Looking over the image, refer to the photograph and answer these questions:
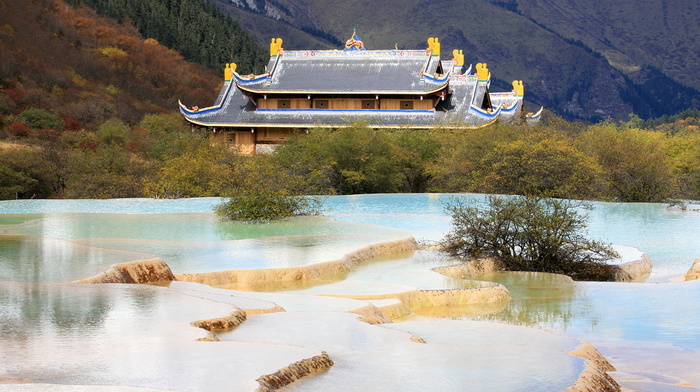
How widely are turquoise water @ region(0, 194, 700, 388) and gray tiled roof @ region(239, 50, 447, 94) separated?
17.6 meters

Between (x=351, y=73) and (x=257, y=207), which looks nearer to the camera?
(x=257, y=207)

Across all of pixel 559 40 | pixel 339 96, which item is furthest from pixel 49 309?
pixel 559 40

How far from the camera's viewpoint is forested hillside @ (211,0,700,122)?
490 feet

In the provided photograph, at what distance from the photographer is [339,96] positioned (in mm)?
41844

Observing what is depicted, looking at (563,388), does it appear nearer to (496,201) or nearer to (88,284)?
(88,284)

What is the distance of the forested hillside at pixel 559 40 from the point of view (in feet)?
490

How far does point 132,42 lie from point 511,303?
6187cm

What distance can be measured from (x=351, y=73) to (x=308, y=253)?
29614 mm

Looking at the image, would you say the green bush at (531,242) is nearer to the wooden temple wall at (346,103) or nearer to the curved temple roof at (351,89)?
the curved temple roof at (351,89)

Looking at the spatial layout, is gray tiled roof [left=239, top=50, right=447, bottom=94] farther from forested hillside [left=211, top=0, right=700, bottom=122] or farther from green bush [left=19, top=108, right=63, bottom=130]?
forested hillside [left=211, top=0, right=700, bottom=122]

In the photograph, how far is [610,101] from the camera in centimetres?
15212

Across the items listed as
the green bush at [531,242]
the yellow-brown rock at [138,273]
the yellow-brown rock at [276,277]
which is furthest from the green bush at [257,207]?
the yellow-brown rock at [138,273]

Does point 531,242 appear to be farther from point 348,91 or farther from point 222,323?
point 348,91

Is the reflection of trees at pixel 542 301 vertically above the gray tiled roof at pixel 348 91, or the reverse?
the gray tiled roof at pixel 348 91
